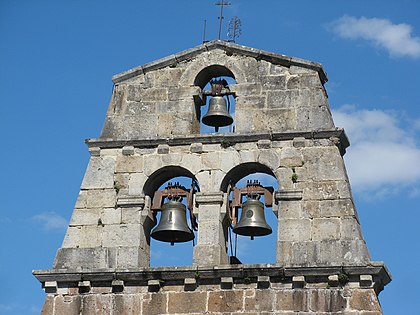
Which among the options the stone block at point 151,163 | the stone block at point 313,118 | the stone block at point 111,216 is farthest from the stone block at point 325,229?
the stone block at point 111,216

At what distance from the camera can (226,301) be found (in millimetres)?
20109

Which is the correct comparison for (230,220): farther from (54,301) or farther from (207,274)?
(54,301)

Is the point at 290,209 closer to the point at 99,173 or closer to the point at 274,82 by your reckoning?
the point at 274,82

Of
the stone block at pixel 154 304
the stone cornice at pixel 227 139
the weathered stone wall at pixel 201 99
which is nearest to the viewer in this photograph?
the stone block at pixel 154 304

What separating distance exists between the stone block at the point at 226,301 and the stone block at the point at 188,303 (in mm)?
129

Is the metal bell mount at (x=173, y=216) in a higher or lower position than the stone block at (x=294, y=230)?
higher

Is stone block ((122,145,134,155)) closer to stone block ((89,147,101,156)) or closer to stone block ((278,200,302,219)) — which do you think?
stone block ((89,147,101,156))

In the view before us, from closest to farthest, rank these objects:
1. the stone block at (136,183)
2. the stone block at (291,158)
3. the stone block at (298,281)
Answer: the stone block at (298,281) → the stone block at (291,158) → the stone block at (136,183)

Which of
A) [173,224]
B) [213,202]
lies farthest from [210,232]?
[173,224]

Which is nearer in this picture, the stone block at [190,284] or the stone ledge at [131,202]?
the stone block at [190,284]

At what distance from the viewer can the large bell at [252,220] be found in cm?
2100

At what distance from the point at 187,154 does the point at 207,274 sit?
234 cm

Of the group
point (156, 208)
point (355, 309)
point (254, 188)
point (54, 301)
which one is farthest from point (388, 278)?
point (54, 301)

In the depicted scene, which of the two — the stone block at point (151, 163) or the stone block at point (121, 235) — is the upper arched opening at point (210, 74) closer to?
the stone block at point (151, 163)
